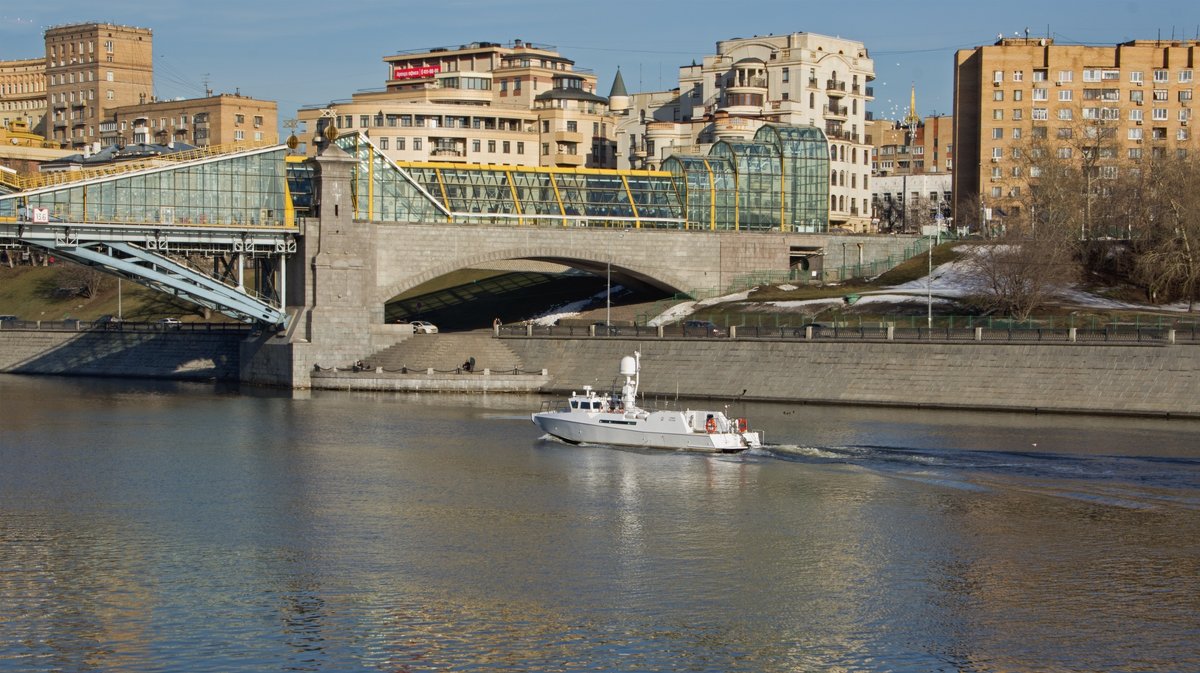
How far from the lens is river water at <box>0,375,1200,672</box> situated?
4128 cm

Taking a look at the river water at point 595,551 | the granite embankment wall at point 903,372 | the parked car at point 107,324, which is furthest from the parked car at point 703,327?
the parked car at point 107,324

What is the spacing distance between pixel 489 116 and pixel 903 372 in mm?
89074

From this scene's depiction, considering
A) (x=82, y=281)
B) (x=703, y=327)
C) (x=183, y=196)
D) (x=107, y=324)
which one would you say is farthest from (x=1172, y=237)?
(x=82, y=281)

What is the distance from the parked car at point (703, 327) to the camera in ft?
350

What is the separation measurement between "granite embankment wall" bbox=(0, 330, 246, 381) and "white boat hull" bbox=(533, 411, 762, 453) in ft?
154

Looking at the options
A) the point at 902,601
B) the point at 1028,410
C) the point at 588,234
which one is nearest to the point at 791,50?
the point at 588,234

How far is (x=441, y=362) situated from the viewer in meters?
110

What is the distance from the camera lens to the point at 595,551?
2053 inches

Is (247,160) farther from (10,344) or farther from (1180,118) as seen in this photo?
(1180,118)

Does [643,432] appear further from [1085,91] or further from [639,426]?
[1085,91]

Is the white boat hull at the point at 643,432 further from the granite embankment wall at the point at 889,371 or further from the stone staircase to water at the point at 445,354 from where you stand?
the stone staircase to water at the point at 445,354

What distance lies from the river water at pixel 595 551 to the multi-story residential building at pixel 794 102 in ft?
264

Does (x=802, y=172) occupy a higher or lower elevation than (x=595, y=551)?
higher

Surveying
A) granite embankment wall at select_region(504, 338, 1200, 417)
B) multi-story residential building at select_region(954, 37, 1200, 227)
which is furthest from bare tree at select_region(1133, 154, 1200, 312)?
multi-story residential building at select_region(954, 37, 1200, 227)
